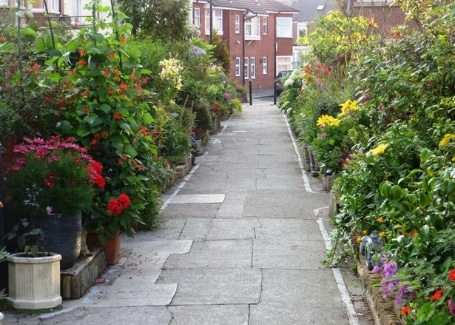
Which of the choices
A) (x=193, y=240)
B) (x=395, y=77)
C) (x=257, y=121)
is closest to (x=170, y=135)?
(x=193, y=240)

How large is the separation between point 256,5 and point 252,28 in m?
2.68

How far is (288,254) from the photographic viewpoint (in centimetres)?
1096

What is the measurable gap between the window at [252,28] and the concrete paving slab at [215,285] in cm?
5828

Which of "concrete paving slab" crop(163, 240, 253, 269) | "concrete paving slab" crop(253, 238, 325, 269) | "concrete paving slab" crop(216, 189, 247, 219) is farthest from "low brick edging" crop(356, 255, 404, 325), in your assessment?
"concrete paving slab" crop(216, 189, 247, 219)

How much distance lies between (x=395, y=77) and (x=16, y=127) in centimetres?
441

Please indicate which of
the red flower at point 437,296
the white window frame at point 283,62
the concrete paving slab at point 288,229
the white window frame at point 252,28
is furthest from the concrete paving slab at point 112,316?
the white window frame at point 283,62

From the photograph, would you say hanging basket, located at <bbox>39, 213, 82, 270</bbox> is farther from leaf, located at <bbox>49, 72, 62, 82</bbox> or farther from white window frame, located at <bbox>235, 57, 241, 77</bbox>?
white window frame, located at <bbox>235, 57, 241, 77</bbox>

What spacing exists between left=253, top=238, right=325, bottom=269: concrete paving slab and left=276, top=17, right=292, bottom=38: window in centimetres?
6398

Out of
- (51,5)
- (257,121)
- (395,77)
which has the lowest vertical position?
(257,121)

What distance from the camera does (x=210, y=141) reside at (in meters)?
26.0

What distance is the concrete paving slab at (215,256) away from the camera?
10399mm

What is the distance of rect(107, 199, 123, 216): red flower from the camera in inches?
393

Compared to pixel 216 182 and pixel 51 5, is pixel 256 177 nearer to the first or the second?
pixel 216 182

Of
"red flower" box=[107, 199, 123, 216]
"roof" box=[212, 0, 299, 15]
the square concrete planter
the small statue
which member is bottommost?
the square concrete planter
